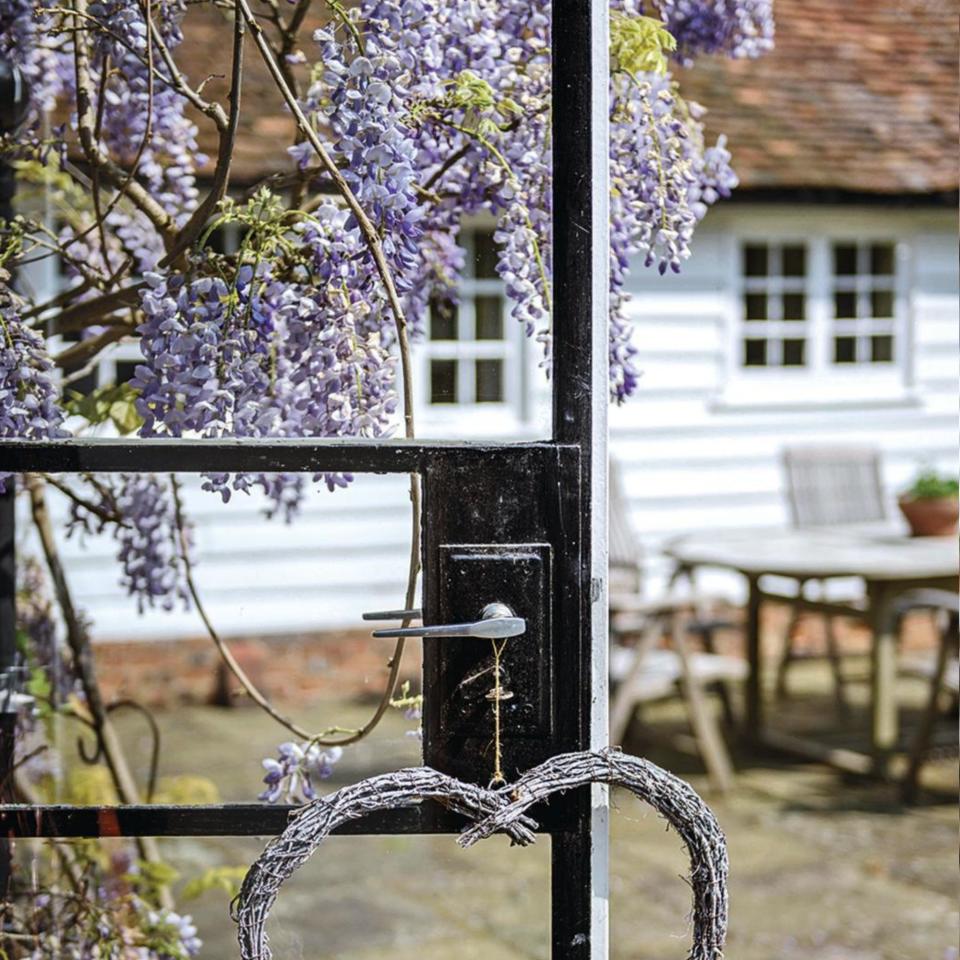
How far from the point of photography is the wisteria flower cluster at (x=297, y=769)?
5.78 ft

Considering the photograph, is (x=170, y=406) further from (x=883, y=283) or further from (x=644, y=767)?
(x=883, y=283)

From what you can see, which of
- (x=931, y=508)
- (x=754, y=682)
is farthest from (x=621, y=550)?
(x=931, y=508)

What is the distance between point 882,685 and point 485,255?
4.25 meters

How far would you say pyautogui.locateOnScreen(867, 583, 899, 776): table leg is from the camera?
18.2 feet

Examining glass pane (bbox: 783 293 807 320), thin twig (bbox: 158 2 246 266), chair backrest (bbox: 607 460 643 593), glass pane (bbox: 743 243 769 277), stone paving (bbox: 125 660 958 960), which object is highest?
glass pane (bbox: 743 243 769 277)

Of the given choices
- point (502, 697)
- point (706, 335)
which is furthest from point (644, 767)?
point (706, 335)

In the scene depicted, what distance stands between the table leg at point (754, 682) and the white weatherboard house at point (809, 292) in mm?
1286

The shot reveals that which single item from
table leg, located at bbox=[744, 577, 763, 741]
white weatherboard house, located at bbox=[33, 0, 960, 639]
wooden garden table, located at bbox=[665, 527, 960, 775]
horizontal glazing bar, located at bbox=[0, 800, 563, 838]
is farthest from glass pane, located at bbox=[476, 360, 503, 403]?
white weatherboard house, located at bbox=[33, 0, 960, 639]

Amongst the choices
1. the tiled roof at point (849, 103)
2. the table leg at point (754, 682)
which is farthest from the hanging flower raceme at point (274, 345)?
the tiled roof at point (849, 103)

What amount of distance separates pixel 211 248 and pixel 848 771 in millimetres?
4592

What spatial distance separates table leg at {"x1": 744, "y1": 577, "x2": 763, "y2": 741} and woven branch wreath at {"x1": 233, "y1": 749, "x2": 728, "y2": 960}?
4.53m

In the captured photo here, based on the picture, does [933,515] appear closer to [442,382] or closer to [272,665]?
[272,665]

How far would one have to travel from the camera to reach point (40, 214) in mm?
2264

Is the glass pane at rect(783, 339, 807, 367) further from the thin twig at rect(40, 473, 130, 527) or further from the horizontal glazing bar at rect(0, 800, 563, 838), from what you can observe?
the horizontal glazing bar at rect(0, 800, 563, 838)
